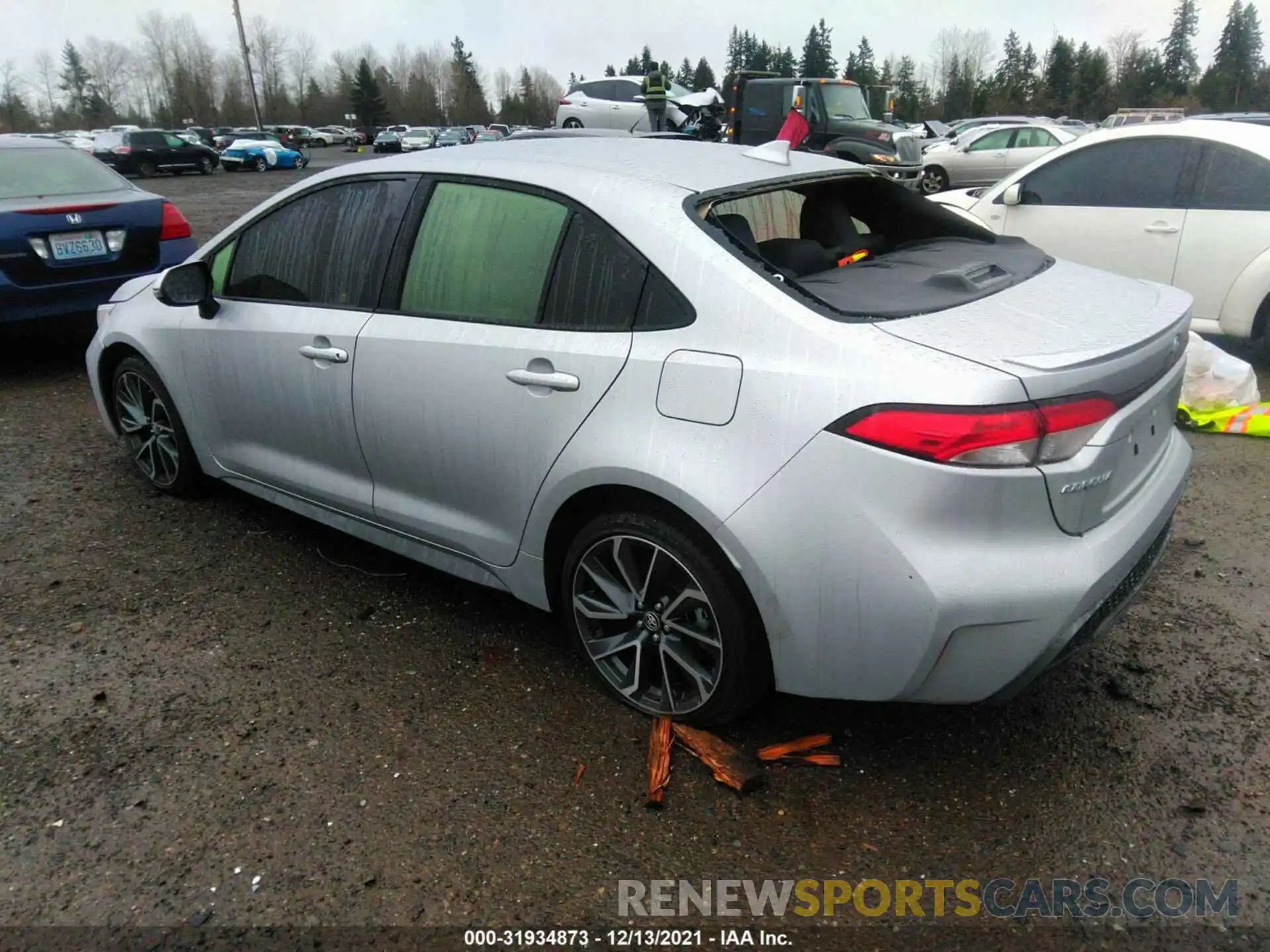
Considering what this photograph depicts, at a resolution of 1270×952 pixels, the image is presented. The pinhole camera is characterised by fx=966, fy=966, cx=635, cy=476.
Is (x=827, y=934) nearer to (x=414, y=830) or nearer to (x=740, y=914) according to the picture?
(x=740, y=914)

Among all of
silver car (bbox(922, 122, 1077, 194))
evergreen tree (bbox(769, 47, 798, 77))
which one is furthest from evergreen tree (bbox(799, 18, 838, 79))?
silver car (bbox(922, 122, 1077, 194))

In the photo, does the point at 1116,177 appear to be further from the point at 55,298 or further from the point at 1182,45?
the point at 1182,45

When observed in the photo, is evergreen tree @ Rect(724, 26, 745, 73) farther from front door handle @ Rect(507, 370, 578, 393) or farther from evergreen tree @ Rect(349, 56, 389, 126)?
front door handle @ Rect(507, 370, 578, 393)

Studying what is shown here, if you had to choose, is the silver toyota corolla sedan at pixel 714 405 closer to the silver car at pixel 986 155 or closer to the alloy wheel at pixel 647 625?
the alloy wheel at pixel 647 625

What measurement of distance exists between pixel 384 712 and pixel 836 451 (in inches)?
63.1

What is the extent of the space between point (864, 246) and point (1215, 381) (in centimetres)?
302

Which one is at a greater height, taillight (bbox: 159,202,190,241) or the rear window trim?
the rear window trim

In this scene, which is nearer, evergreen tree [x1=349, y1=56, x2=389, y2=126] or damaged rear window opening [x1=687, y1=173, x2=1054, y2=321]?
damaged rear window opening [x1=687, y1=173, x2=1054, y2=321]

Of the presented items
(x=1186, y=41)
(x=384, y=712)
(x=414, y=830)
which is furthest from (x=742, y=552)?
(x=1186, y=41)

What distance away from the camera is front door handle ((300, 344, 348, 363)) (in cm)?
326

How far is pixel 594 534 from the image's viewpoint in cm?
272

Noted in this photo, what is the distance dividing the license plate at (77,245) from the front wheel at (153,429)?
2.41m

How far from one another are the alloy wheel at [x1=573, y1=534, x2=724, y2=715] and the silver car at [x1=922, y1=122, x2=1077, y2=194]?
1772 centimetres

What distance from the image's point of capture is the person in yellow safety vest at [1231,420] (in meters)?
5.14
